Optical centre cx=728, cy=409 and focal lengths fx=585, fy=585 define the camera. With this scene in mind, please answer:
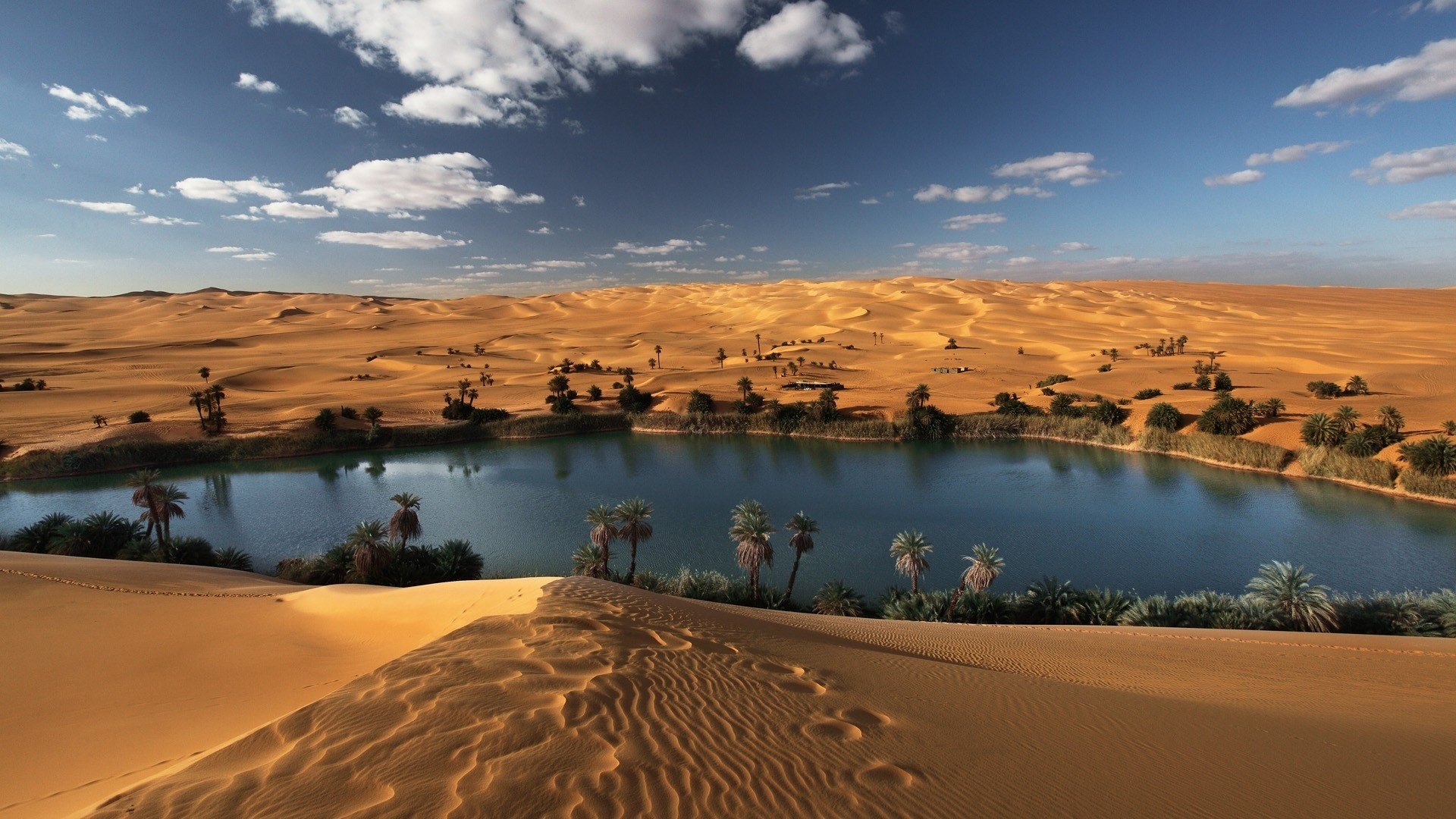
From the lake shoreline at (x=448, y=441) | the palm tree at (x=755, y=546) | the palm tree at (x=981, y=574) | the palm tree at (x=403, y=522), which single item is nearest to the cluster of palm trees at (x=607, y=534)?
the palm tree at (x=755, y=546)

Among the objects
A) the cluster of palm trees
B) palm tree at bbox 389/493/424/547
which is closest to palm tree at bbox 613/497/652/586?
the cluster of palm trees

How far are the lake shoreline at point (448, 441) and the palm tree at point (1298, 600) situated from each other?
18.8m

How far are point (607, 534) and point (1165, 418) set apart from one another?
35478mm

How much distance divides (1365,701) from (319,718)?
10.7m

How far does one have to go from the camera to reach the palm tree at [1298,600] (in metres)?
13.4

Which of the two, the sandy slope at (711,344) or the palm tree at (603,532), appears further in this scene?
the sandy slope at (711,344)

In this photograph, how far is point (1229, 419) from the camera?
33.2 m

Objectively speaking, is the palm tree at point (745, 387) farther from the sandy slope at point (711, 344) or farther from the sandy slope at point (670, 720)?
the sandy slope at point (670, 720)

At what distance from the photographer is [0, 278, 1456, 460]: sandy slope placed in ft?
156

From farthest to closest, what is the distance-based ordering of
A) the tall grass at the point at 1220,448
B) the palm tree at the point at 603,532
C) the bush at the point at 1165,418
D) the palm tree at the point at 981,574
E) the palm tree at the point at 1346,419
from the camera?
the bush at the point at 1165,418, the tall grass at the point at 1220,448, the palm tree at the point at 1346,419, the palm tree at the point at 603,532, the palm tree at the point at 981,574

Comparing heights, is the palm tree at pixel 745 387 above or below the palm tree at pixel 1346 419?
above

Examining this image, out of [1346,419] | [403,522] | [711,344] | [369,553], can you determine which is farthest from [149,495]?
[711,344]

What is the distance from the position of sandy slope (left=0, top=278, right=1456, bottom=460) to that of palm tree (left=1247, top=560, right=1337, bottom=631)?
23.5m

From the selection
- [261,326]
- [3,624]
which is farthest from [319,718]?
[261,326]
